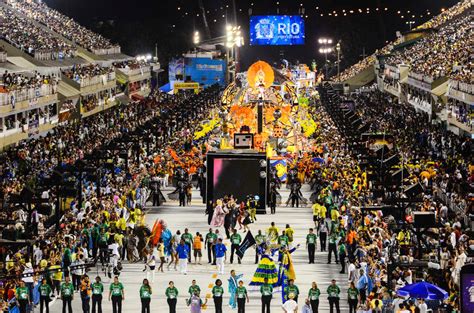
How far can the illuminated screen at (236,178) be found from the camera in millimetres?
49375

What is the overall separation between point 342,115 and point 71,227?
153ft

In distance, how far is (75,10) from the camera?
6093 inches

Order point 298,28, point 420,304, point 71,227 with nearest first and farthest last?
point 420,304 < point 71,227 < point 298,28

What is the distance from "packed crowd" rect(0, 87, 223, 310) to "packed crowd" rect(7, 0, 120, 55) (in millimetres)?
33349

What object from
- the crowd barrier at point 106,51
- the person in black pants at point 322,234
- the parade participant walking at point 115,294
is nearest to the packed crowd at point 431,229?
the person in black pants at point 322,234

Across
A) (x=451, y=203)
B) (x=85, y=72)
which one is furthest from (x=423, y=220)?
(x=85, y=72)

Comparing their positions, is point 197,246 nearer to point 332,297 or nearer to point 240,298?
point 240,298

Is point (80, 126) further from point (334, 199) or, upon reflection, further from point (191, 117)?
point (334, 199)

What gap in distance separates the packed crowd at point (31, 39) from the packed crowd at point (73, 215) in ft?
37.7

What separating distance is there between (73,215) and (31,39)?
48994mm

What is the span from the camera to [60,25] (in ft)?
373

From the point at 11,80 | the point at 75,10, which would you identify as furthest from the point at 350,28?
the point at 11,80

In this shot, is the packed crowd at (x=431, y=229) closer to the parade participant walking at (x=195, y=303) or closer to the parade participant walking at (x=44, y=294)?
the parade participant walking at (x=195, y=303)

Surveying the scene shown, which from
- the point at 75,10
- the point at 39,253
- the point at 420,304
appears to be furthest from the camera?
the point at 75,10
